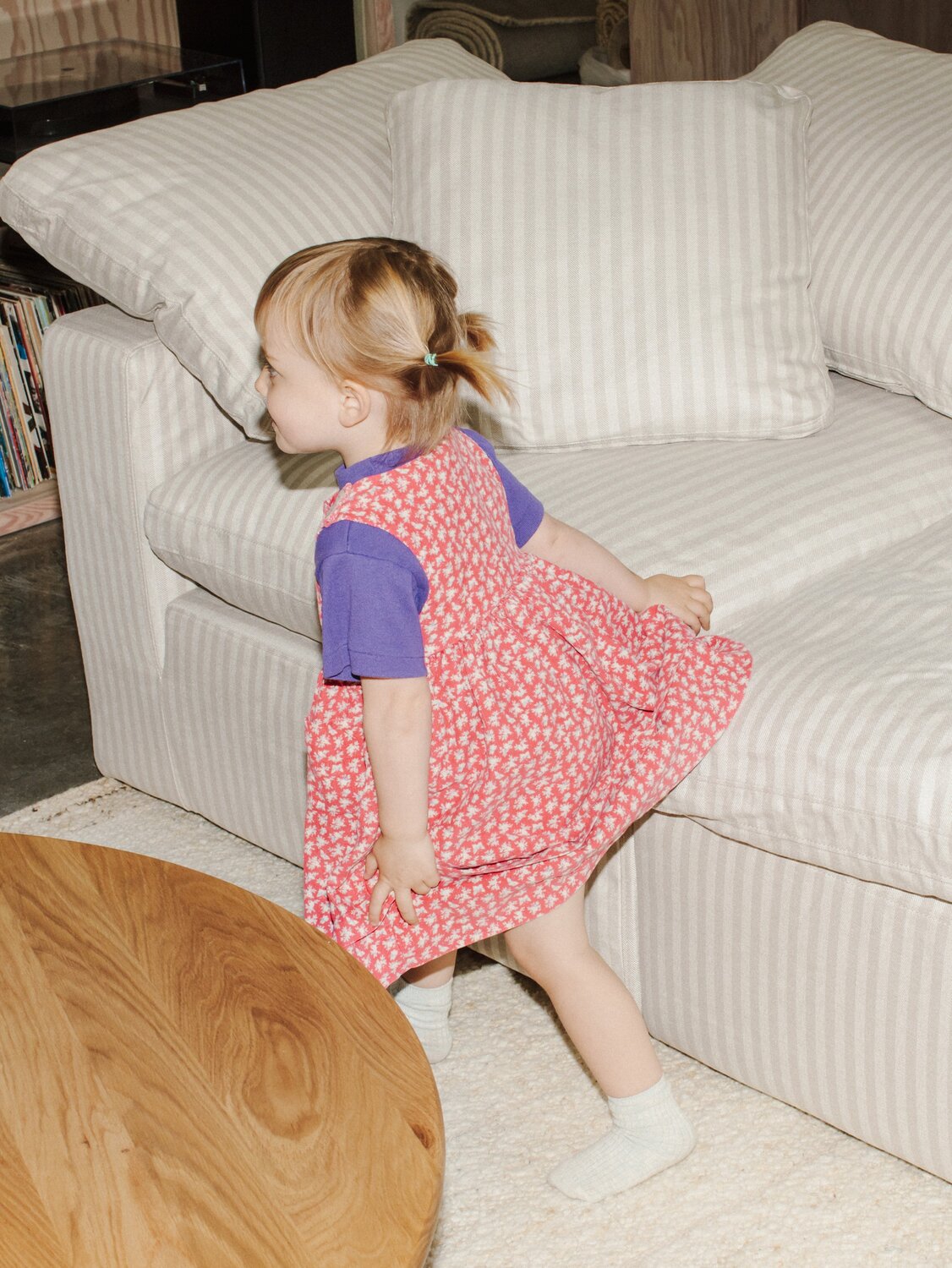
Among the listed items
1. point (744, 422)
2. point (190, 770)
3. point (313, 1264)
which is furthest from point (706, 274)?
point (313, 1264)

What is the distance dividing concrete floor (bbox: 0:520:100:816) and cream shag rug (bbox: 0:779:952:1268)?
73 cm

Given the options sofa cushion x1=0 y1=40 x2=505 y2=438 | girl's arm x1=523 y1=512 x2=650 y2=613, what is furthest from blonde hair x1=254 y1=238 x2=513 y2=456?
sofa cushion x1=0 y1=40 x2=505 y2=438

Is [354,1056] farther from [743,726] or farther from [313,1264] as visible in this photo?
[743,726]

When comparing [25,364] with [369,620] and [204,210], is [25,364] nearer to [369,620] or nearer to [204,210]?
[204,210]

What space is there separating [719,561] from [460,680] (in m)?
0.35

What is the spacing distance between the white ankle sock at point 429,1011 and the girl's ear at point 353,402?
565 millimetres

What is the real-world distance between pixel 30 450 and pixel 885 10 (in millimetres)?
1768

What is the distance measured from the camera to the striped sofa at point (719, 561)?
1.21 m

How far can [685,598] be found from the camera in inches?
53.9

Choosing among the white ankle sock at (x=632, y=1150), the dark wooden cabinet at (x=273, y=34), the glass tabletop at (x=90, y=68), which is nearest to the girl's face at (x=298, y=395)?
the white ankle sock at (x=632, y=1150)

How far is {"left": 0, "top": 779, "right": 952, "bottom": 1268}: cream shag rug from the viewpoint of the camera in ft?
3.99

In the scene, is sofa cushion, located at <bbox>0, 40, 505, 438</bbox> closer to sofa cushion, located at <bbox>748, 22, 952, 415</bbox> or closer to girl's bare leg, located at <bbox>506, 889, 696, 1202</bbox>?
sofa cushion, located at <bbox>748, 22, 952, 415</bbox>

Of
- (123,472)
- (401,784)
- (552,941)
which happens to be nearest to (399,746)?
(401,784)

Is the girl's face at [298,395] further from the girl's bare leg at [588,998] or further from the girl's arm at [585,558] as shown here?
the girl's bare leg at [588,998]
